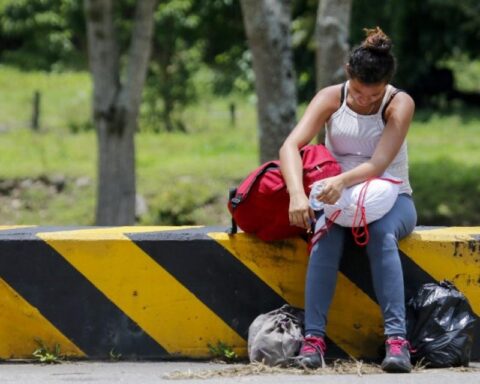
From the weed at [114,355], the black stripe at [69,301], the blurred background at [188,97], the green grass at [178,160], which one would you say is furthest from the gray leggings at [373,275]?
the green grass at [178,160]

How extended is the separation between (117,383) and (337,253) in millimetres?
1182

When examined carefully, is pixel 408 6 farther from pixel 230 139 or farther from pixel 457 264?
pixel 457 264

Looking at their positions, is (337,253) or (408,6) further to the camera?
(408,6)

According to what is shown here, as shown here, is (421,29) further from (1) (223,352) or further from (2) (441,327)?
(2) (441,327)

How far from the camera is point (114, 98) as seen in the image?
12.0 m

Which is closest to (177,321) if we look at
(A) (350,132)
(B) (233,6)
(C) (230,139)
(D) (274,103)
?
(A) (350,132)

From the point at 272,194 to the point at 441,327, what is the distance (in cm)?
101

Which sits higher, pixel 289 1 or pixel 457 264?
pixel 289 1

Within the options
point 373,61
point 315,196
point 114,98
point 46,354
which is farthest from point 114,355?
point 114,98

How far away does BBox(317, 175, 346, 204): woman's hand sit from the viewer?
5.56 metres

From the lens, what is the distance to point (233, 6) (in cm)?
2589

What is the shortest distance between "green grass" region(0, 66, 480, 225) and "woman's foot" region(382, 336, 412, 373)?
358 inches

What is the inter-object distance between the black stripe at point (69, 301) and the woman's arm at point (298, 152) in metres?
1.06

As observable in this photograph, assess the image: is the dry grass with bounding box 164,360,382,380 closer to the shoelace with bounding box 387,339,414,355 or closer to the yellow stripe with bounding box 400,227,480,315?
the shoelace with bounding box 387,339,414,355
